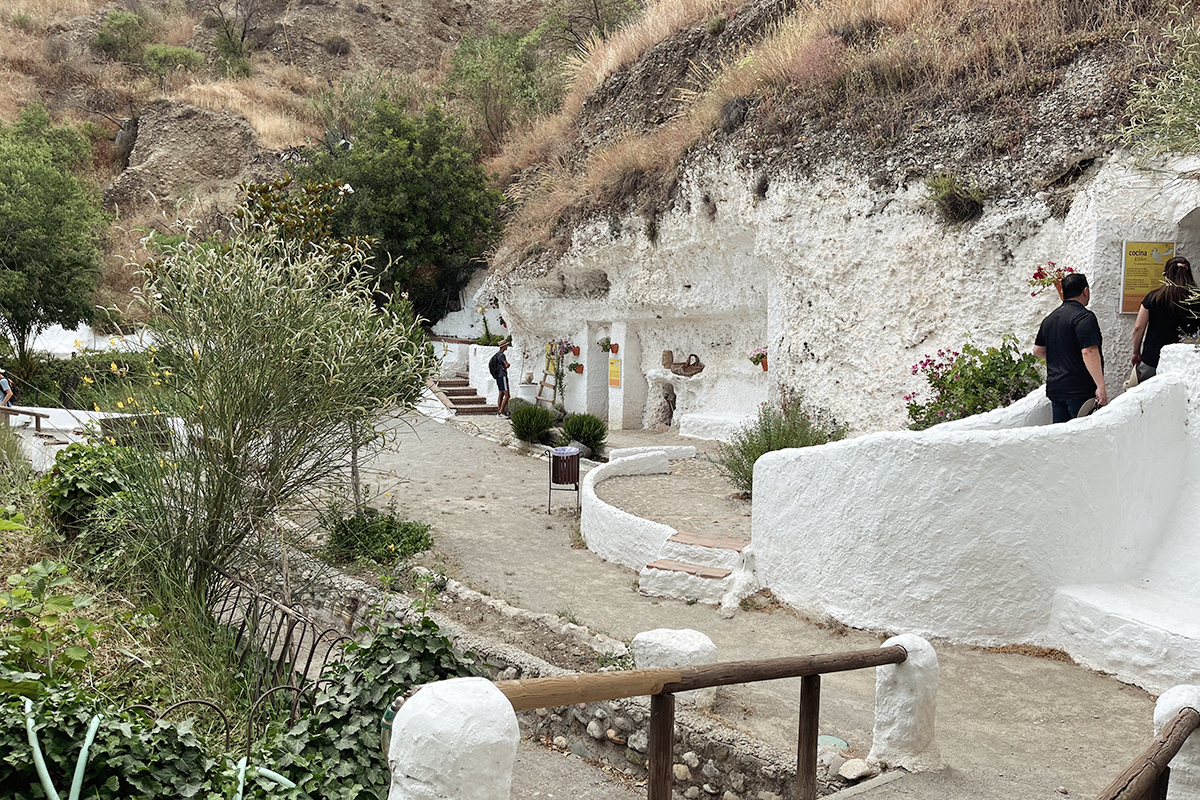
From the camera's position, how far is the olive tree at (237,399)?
6.33 m

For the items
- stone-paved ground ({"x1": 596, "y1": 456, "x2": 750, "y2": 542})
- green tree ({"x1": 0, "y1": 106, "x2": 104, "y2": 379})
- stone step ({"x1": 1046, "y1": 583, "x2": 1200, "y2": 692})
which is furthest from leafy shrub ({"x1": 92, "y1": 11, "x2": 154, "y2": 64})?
stone step ({"x1": 1046, "y1": 583, "x2": 1200, "y2": 692})

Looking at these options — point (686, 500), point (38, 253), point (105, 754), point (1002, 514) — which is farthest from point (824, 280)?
point (38, 253)

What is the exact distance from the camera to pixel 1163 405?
244 inches

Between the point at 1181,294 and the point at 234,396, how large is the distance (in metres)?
7.48

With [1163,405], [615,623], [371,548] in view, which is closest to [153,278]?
[371,548]

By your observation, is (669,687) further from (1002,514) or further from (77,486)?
(77,486)

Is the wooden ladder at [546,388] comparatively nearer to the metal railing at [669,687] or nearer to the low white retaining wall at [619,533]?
the low white retaining wall at [619,533]

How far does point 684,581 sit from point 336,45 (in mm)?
40850

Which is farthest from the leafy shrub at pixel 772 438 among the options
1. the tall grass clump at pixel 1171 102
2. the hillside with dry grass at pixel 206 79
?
the hillside with dry grass at pixel 206 79

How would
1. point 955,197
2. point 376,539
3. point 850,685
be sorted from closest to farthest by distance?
point 850,685
point 376,539
point 955,197

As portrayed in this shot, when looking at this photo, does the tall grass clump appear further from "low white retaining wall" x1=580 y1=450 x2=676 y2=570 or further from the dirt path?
"low white retaining wall" x1=580 y1=450 x2=676 y2=570

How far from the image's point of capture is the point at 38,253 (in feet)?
69.5

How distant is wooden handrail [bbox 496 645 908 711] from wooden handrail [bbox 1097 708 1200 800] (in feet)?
3.86

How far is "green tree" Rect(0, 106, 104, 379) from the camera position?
20.7 meters
